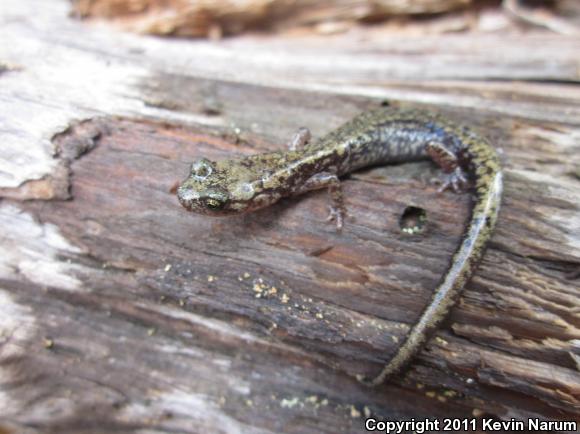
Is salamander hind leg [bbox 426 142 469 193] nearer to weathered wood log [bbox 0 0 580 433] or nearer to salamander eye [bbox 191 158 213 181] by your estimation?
weathered wood log [bbox 0 0 580 433]

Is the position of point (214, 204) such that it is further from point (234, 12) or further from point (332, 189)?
point (234, 12)

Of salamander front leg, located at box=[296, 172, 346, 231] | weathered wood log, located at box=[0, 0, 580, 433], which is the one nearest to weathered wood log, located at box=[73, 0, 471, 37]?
weathered wood log, located at box=[0, 0, 580, 433]

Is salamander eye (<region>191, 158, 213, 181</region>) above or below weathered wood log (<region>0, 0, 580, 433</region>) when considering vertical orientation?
above

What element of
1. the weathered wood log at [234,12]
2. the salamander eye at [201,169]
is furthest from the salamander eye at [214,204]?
the weathered wood log at [234,12]

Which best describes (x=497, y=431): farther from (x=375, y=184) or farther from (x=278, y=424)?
(x=375, y=184)

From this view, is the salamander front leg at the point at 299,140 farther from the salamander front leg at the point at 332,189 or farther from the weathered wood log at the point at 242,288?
the salamander front leg at the point at 332,189

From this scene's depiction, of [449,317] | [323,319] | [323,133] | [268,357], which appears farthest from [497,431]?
[323,133]
